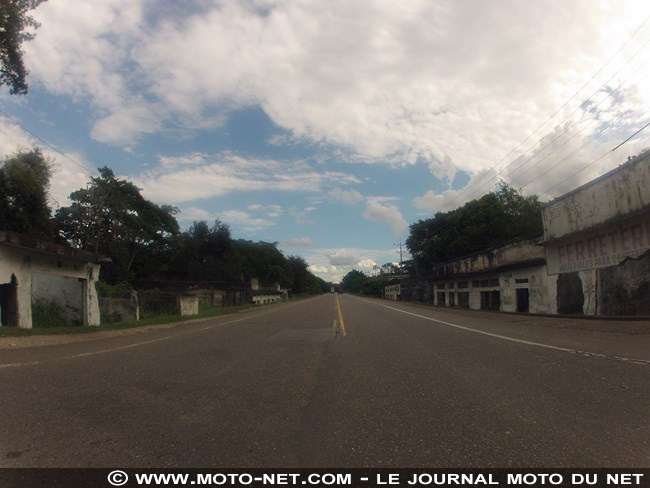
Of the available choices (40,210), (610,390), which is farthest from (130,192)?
(610,390)

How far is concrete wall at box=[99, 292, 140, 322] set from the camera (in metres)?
24.4

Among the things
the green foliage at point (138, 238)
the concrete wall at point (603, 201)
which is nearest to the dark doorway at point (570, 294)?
the concrete wall at point (603, 201)

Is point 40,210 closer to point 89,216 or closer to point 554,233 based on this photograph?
point 89,216

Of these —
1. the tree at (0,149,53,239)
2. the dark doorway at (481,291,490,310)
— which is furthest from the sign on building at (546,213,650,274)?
the tree at (0,149,53,239)

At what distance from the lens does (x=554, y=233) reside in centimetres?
2400

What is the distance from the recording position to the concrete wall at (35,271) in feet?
49.7

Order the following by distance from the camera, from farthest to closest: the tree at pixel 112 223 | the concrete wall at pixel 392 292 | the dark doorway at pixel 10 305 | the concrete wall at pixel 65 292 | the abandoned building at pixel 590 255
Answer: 1. the concrete wall at pixel 392 292
2. the tree at pixel 112 223
3. the concrete wall at pixel 65 292
4. the abandoned building at pixel 590 255
5. the dark doorway at pixel 10 305

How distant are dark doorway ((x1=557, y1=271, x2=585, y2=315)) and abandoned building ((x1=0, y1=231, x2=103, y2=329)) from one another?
23.1 m

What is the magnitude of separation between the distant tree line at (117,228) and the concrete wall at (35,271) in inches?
697

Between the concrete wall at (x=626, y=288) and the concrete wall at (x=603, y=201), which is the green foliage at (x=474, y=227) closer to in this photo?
the concrete wall at (x=603, y=201)

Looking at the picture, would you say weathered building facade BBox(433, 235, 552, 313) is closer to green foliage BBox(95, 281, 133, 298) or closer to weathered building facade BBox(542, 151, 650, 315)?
weathered building facade BBox(542, 151, 650, 315)

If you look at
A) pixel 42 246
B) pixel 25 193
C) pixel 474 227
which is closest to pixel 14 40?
pixel 42 246

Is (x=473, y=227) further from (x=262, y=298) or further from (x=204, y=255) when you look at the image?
(x=204, y=255)
